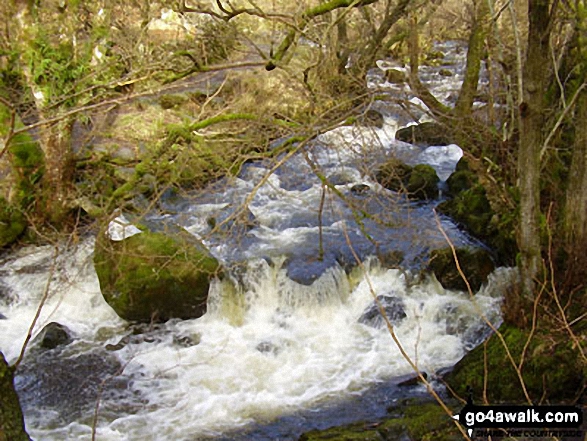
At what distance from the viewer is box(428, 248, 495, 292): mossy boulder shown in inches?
344

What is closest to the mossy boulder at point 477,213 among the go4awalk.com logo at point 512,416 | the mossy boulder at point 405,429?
the mossy boulder at point 405,429

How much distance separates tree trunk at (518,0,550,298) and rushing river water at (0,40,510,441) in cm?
88

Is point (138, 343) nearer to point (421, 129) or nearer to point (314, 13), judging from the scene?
point (314, 13)

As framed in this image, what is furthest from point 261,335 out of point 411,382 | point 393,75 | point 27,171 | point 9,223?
point 393,75

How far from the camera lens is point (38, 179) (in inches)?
402

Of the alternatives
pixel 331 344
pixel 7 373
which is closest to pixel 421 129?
pixel 331 344

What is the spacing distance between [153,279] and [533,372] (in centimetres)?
488

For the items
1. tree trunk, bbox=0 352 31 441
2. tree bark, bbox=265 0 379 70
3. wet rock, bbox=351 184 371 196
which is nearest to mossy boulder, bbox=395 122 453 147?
wet rock, bbox=351 184 371 196

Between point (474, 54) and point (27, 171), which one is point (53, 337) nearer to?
point (27, 171)

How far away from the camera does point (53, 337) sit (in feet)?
25.9

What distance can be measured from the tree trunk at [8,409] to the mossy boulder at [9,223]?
6.54m

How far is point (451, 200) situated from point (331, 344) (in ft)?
14.1

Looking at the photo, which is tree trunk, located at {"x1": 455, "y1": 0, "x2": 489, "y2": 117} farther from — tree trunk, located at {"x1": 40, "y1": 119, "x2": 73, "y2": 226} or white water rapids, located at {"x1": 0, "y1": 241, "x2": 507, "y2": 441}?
tree trunk, located at {"x1": 40, "y1": 119, "x2": 73, "y2": 226}

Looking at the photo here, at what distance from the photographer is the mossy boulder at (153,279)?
27.0 ft
